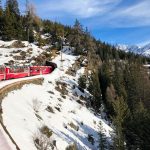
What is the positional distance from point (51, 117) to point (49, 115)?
403 millimetres

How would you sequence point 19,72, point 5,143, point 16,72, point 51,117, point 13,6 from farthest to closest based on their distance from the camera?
point 13,6, point 19,72, point 16,72, point 51,117, point 5,143

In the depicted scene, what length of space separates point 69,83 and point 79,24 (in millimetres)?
57336

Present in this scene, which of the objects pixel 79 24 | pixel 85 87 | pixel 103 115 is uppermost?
Result: pixel 79 24

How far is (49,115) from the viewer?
43844 millimetres

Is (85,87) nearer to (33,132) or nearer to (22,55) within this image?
(22,55)

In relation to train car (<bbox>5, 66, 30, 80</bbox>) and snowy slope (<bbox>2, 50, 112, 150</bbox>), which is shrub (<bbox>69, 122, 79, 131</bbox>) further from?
train car (<bbox>5, 66, 30, 80</bbox>)

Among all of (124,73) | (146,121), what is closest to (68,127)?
(146,121)

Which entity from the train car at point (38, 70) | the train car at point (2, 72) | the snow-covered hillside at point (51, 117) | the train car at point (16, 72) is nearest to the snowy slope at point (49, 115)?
the snow-covered hillside at point (51, 117)

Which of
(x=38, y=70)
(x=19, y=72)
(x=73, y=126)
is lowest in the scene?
(x=73, y=126)

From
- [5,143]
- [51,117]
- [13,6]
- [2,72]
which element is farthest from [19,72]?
[13,6]

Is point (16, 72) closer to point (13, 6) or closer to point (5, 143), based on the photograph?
point (5, 143)

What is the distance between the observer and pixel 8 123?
89.3 ft

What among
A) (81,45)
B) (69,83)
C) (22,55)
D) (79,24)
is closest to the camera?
(69,83)

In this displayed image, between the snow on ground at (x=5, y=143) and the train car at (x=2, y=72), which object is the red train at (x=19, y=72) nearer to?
the train car at (x=2, y=72)
